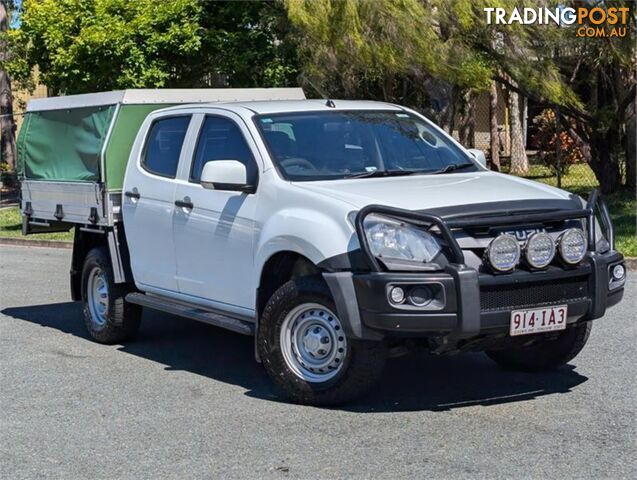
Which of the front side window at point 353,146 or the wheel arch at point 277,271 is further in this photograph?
the front side window at point 353,146

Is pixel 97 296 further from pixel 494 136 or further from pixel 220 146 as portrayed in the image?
pixel 494 136

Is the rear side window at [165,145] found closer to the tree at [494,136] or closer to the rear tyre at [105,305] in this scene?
the rear tyre at [105,305]

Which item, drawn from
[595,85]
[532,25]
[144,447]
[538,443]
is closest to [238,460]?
[144,447]

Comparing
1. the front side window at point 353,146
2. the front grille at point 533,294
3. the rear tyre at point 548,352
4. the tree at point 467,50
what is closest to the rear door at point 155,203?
the front side window at point 353,146

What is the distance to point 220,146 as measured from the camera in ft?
27.5

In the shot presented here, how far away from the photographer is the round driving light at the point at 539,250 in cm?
A: 673

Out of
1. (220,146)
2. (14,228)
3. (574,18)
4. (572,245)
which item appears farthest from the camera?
(14,228)

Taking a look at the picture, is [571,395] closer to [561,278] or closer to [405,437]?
[561,278]

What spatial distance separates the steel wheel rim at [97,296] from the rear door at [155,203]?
63 centimetres

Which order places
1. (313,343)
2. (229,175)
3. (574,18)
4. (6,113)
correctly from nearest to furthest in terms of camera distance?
1. (313,343)
2. (229,175)
3. (574,18)
4. (6,113)

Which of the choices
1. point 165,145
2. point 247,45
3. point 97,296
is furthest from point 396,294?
point 247,45

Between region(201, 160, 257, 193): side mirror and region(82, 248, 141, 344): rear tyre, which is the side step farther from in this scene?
region(201, 160, 257, 193): side mirror

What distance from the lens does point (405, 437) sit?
21.1ft

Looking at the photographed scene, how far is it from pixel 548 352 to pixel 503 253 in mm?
1543
